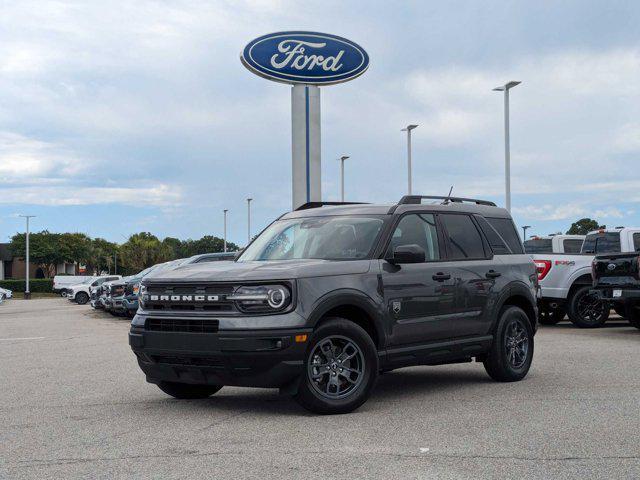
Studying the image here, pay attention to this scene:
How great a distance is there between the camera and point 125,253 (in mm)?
102562

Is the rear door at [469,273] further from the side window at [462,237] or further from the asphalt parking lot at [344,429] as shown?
the asphalt parking lot at [344,429]

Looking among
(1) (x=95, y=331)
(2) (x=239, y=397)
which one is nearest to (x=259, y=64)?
(1) (x=95, y=331)

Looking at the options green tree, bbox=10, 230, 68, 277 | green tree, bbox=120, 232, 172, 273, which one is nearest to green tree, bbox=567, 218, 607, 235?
green tree, bbox=120, 232, 172, 273

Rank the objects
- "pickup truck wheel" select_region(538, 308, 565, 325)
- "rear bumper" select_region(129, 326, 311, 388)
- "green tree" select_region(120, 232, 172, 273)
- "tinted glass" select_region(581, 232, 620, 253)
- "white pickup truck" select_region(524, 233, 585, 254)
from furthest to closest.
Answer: "green tree" select_region(120, 232, 172, 273) → "white pickup truck" select_region(524, 233, 585, 254) → "pickup truck wheel" select_region(538, 308, 565, 325) → "tinted glass" select_region(581, 232, 620, 253) → "rear bumper" select_region(129, 326, 311, 388)

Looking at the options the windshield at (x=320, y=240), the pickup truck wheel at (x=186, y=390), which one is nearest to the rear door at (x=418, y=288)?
the windshield at (x=320, y=240)

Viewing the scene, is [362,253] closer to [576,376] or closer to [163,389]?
[163,389]

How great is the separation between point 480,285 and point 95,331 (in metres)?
13.1

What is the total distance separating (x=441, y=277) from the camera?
8.68 metres

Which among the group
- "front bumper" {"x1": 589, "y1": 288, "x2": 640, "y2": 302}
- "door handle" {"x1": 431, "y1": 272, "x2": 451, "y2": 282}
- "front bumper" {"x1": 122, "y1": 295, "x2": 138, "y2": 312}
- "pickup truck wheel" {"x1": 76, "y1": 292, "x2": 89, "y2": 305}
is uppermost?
"door handle" {"x1": 431, "y1": 272, "x2": 451, "y2": 282}

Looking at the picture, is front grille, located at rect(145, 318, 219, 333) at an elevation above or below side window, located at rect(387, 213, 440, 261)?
below

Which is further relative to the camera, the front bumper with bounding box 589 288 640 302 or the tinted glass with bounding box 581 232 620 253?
the tinted glass with bounding box 581 232 620 253

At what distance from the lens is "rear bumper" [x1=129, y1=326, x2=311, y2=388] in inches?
281

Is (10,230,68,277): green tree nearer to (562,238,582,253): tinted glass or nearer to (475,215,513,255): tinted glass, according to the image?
(562,238,582,253): tinted glass

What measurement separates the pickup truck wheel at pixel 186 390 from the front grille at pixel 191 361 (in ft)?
2.12
